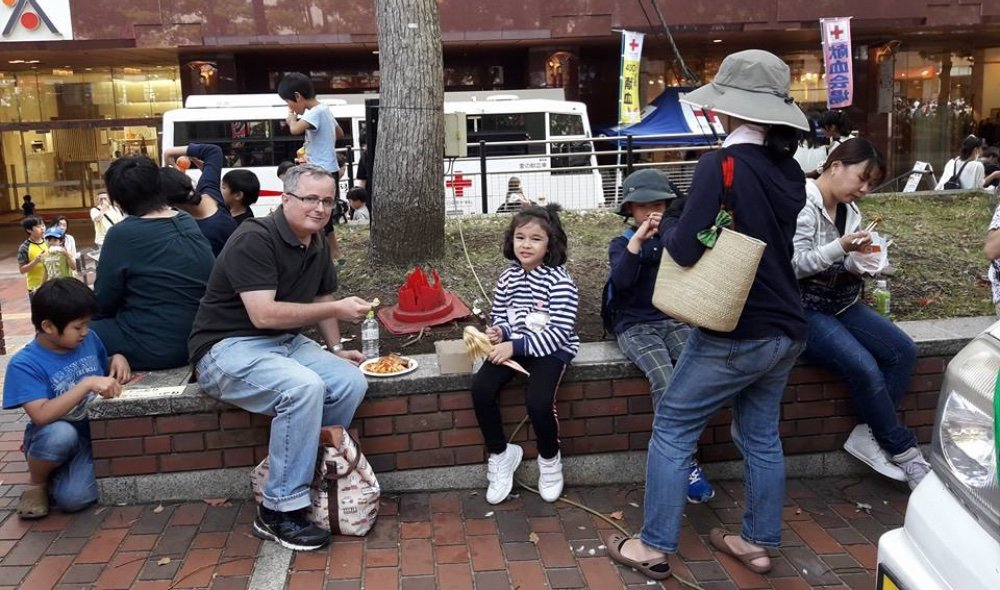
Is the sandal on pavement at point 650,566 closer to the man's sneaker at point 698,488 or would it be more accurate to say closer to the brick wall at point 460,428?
the man's sneaker at point 698,488

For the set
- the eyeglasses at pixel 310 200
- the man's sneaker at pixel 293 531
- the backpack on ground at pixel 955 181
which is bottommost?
the man's sneaker at pixel 293 531

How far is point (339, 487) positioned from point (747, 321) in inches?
73.6

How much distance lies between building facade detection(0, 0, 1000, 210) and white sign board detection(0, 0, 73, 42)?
0.03 m

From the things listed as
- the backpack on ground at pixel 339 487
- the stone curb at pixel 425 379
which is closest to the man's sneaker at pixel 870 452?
the stone curb at pixel 425 379

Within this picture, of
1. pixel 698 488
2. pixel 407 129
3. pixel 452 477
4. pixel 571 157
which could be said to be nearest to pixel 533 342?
pixel 452 477

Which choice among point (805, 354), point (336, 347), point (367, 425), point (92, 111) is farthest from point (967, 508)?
point (92, 111)

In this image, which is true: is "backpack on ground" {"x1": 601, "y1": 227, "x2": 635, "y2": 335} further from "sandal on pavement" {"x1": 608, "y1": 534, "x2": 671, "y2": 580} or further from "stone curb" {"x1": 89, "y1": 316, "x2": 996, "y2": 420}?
"sandal on pavement" {"x1": 608, "y1": 534, "x2": 671, "y2": 580}

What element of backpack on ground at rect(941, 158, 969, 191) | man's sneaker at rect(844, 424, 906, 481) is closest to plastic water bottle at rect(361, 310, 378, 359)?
man's sneaker at rect(844, 424, 906, 481)

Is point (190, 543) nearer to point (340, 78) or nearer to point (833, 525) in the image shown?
point (833, 525)

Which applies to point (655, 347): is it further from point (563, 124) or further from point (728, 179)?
Answer: point (563, 124)

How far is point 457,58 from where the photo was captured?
69.3ft

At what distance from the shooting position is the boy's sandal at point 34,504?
3859 millimetres

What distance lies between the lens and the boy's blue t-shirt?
3738 millimetres

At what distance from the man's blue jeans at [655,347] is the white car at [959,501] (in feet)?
5.50
